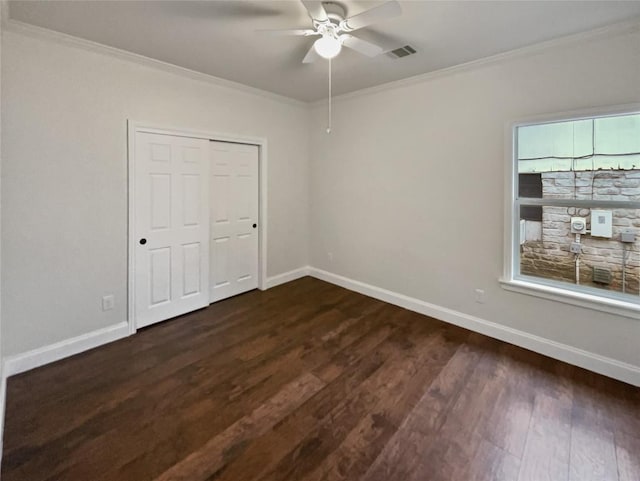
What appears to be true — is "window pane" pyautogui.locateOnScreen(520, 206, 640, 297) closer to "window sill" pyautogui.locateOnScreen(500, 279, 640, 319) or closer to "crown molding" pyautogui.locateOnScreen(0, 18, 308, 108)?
"window sill" pyautogui.locateOnScreen(500, 279, 640, 319)

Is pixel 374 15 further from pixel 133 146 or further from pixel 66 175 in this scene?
pixel 66 175

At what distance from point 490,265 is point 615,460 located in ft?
5.39

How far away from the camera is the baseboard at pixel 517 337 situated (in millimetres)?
2396

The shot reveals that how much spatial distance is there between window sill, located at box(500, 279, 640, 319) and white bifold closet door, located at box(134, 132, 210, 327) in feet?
10.5

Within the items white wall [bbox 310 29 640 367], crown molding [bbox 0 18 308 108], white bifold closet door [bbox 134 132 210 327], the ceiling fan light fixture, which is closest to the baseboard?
white wall [bbox 310 29 640 367]

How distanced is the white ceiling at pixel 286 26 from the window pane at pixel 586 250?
1.42 metres

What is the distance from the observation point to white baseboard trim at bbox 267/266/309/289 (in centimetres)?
443

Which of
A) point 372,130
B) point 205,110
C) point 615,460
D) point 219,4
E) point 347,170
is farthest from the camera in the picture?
point 347,170

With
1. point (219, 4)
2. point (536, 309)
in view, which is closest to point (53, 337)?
point (219, 4)

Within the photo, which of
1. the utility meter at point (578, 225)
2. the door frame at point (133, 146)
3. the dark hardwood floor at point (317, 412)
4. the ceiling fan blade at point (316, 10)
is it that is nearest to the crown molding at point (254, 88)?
the door frame at point (133, 146)

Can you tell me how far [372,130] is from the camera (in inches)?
152

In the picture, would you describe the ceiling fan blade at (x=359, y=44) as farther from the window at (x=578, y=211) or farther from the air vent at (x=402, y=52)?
the window at (x=578, y=211)

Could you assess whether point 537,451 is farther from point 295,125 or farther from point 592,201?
point 295,125

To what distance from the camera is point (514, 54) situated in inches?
106
